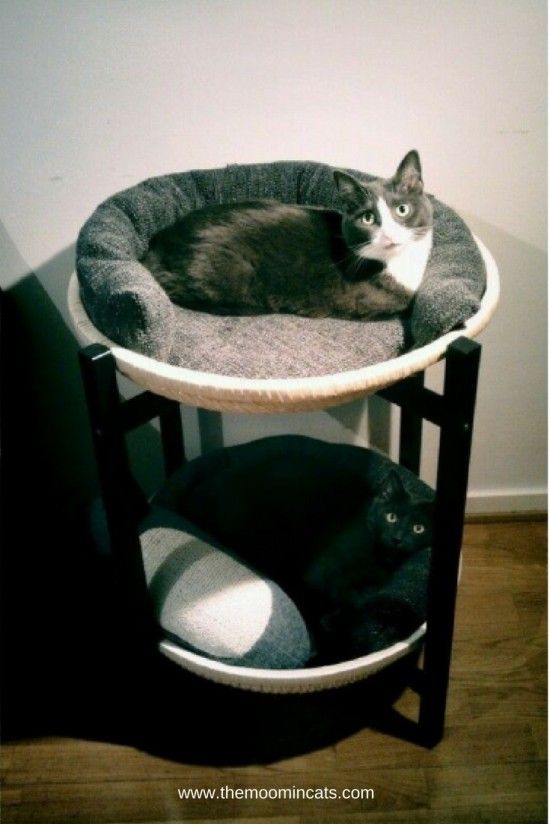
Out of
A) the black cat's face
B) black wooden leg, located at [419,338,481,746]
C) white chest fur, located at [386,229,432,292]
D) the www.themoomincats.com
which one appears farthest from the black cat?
white chest fur, located at [386,229,432,292]

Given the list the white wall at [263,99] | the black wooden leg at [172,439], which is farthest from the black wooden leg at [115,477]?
the white wall at [263,99]

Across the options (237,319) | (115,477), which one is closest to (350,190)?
(237,319)

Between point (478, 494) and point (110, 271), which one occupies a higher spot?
point (110, 271)

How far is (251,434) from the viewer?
129 cm

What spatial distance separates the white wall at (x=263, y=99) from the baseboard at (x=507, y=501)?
1.67ft

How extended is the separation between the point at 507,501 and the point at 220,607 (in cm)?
75

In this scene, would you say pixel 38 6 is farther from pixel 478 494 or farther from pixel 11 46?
pixel 478 494

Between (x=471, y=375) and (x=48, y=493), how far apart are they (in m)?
0.98

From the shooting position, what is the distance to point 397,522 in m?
0.97

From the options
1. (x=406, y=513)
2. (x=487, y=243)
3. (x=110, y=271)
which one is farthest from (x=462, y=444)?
(x=487, y=243)

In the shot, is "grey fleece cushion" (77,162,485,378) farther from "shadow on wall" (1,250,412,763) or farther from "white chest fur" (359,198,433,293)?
→ "shadow on wall" (1,250,412,763)

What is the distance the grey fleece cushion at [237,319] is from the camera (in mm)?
668

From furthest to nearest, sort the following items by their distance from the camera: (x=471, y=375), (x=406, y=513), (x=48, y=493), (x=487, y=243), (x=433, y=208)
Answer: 1. (x=48, y=493)
2. (x=487, y=243)
3. (x=406, y=513)
4. (x=433, y=208)
5. (x=471, y=375)

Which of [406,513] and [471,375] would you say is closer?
[471,375]
